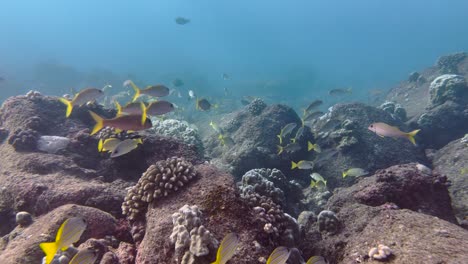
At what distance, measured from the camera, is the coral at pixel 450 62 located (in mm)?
19820

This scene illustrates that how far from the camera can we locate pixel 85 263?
10.6ft

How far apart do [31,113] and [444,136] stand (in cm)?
1468

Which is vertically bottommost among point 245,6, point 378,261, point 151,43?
point 151,43

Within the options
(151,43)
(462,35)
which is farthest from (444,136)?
(462,35)

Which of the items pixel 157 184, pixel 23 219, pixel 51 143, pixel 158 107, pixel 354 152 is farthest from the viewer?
pixel 354 152

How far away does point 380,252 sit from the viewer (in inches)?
142

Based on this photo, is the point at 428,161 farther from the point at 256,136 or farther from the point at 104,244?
the point at 104,244

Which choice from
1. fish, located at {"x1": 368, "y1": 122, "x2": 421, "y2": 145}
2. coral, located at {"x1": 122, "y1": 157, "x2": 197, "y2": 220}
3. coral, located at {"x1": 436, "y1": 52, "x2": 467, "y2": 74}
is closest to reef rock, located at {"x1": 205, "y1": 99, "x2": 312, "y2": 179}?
fish, located at {"x1": 368, "y1": 122, "x2": 421, "y2": 145}

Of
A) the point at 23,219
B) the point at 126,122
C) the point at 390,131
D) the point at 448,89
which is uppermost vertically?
the point at 448,89

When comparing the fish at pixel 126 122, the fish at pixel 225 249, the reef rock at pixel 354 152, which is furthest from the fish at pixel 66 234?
the reef rock at pixel 354 152

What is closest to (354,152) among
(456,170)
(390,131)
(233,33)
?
(456,170)

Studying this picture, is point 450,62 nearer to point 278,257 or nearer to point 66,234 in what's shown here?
point 278,257

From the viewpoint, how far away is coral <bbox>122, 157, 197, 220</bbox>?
15.1 feet

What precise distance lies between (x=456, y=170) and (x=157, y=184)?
9.29 metres
